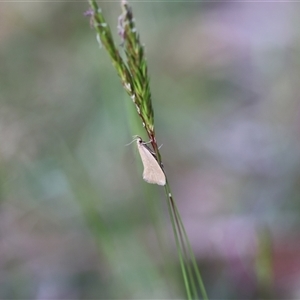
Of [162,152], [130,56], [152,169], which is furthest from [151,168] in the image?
[162,152]

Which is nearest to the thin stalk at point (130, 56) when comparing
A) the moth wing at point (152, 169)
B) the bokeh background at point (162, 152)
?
the moth wing at point (152, 169)

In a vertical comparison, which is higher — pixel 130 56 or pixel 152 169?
pixel 130 56

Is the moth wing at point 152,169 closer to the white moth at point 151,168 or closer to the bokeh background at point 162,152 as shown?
the white moth at point 151,168

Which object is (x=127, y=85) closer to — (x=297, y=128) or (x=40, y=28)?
(x=297, y=128)

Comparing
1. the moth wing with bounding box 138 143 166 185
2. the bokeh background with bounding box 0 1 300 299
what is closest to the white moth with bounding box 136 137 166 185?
the moth wing with bounding box 138 143 166 185

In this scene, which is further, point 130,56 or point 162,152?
point 162,152

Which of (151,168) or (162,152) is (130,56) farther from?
(162,152)

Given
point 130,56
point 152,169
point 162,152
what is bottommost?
point 152,169
